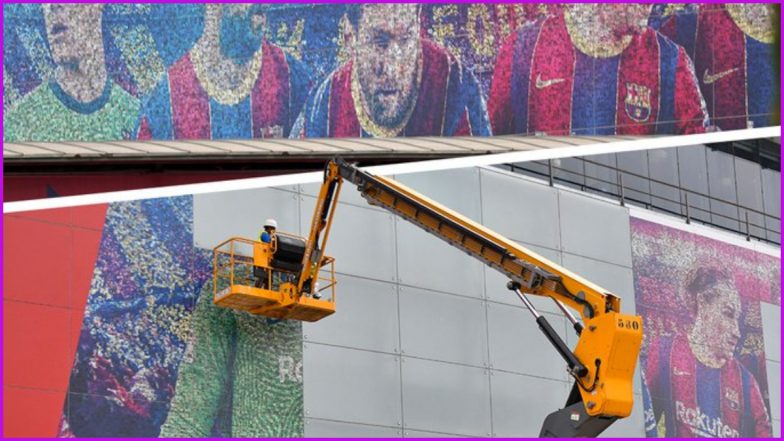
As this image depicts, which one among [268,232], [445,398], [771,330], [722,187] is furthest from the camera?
[722,187]

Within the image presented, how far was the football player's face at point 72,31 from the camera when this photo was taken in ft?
A: 105

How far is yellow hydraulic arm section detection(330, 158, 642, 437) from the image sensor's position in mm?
20094

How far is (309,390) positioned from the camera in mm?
22984

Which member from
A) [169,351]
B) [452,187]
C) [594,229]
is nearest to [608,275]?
[594,229]

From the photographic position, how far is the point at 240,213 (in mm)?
23344

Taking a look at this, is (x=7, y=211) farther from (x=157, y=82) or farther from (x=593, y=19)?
(x=593, y=19)

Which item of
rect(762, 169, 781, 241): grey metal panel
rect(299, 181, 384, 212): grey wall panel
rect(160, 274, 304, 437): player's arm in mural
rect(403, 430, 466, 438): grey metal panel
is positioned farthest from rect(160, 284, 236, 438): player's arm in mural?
rect(762, 169, 781, 241): grey metal panel

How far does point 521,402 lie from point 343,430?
3.33 meters

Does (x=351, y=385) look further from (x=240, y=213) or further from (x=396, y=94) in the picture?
(x=396, y=94)

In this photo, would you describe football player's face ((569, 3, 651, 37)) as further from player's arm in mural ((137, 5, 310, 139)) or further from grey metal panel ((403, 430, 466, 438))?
grey metal panel ((403, 430, 466, 438))

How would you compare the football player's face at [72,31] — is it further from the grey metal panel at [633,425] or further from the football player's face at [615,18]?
the grey metal panel at [633,425]

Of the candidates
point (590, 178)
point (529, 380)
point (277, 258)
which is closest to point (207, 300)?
point (277, 258)

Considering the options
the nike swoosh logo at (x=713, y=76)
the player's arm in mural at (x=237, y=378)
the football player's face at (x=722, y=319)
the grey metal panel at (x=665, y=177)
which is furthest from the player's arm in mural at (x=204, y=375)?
the nike swoosh logo at (x=713, y=76)

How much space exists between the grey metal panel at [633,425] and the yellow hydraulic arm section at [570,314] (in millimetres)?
4286
